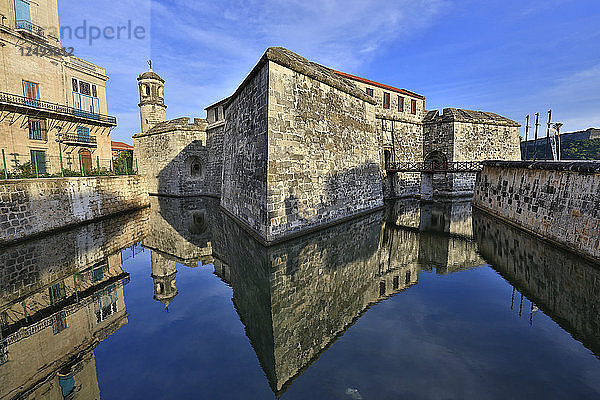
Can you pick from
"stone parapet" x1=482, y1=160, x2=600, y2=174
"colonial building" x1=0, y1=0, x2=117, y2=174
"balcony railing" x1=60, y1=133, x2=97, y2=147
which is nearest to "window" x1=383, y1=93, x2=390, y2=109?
"stone parapet" x1=482, y1=160, x2=600, y2=174

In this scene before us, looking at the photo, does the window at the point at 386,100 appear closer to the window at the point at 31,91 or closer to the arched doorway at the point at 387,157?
the arched doorway at the point at 387,157

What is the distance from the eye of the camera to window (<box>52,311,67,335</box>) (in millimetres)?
4383

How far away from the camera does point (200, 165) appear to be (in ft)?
78.3

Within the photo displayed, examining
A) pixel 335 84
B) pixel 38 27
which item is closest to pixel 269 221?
pixel 335 84

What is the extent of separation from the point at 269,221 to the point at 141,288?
12.2 ft

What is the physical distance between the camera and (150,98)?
25.2 metres

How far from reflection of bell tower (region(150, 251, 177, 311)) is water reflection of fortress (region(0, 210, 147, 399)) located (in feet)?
2.27

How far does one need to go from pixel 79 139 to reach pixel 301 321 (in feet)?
73.7

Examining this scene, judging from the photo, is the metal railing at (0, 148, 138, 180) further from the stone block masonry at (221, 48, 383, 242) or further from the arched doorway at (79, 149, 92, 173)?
the stone block masonry at (221, 48, 383, 242)

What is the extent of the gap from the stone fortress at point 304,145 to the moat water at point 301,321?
2213 mm

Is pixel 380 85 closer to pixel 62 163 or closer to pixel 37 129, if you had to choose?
pixel 62 163

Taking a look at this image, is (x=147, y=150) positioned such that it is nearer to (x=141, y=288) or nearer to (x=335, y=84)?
(x=335, y=84)

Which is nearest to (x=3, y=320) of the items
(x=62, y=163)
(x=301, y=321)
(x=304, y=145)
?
(x=301, y=321)

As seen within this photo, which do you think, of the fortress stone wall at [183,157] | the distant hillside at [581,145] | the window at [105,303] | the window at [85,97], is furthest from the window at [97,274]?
the distant hillside at [581,145]
